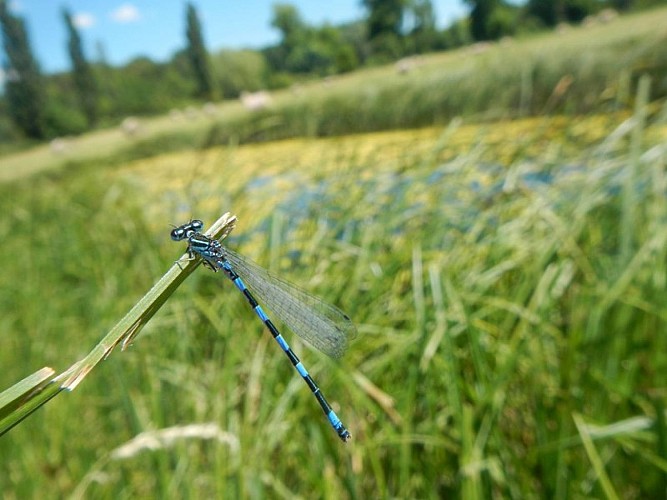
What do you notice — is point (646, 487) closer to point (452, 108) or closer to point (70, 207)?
point (70, 207)

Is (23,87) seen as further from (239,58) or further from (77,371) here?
(77,371)

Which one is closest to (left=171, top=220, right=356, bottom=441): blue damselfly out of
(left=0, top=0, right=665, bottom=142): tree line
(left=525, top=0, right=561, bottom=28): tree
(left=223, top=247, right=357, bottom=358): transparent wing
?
(left=223, top=247, right=357, bottom=358): transparent wing

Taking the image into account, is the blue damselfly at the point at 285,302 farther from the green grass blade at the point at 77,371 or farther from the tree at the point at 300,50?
the tree at the point at 300,50

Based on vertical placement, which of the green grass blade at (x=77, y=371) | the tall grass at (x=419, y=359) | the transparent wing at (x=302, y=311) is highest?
the green grass blade at (x=77, y=371)

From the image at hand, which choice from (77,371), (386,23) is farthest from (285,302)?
(386,23)

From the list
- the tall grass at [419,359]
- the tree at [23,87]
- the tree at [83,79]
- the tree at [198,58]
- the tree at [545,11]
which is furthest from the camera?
the tree at [83,79]

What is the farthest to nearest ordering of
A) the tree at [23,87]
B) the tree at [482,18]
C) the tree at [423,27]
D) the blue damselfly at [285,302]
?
the tree at [23,87] < the tree at [482,18] < the tree at [423,27] < the blue damselfly at [285,302]

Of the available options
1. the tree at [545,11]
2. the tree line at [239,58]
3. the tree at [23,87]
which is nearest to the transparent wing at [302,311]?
the tree line at [239,58]

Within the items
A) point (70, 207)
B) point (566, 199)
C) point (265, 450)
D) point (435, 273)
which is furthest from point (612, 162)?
point (70, 207)
